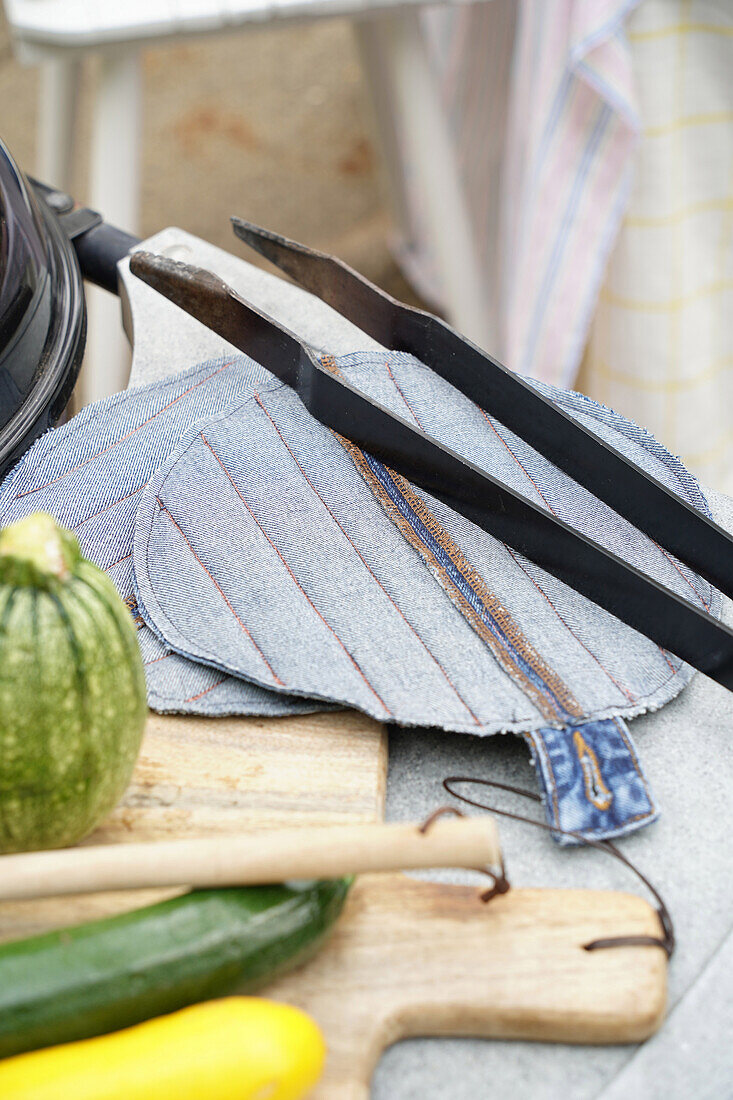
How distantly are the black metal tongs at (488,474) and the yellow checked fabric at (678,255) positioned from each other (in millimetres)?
659

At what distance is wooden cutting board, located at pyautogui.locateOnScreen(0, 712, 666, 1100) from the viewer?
44 centimetres

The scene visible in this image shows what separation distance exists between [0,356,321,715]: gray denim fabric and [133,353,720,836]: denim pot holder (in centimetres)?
2

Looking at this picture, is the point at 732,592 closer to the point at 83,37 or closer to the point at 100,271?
the point at 100,271

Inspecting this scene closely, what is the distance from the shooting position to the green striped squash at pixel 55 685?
0.42m

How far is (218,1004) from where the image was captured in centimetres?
41

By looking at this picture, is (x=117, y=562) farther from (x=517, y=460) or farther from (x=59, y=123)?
(x=59, y=123)

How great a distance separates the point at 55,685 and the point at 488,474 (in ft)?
0.93

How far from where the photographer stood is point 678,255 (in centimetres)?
125

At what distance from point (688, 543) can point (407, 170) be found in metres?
1.58

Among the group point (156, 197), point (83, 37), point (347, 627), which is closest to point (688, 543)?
point (347, 627)

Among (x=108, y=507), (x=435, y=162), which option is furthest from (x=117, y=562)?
(x=435, y=162)

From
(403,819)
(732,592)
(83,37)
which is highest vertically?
(83,37)

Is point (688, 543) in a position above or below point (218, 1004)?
above

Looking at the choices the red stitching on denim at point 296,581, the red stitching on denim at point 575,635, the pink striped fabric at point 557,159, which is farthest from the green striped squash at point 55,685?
the pink striped fabric at point 557,159
